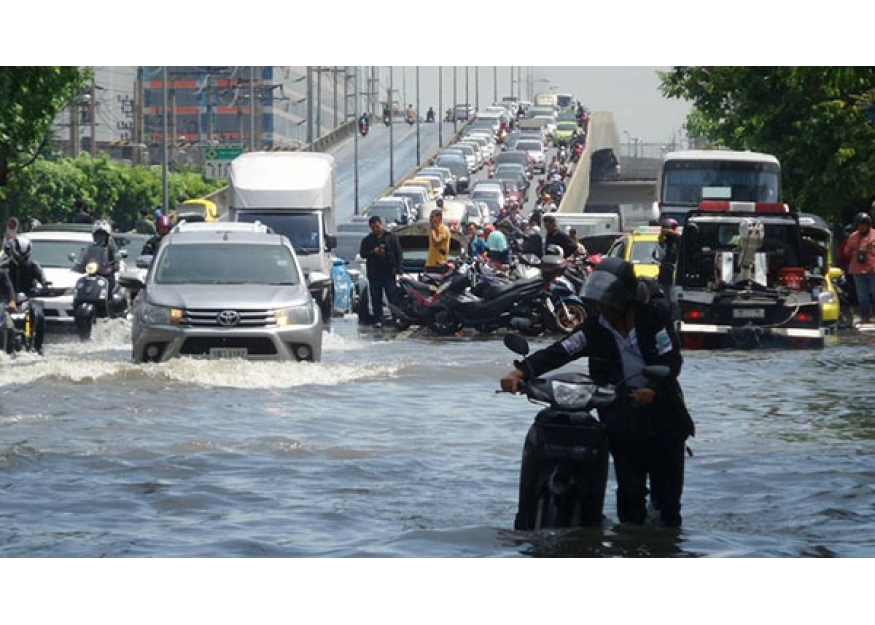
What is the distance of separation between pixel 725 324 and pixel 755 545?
48.0 ft

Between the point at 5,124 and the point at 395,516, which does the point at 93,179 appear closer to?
the point at 5,124

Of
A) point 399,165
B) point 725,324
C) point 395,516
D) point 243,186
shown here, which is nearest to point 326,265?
point 243,186

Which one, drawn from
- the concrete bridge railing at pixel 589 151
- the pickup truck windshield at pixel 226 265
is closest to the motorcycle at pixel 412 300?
the pickup truck windshield at pixel 226 265

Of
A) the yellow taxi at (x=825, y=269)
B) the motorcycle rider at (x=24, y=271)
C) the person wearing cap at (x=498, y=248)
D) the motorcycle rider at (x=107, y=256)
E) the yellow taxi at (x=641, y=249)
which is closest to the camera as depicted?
the motorcycle rider at (x=24, y=271)

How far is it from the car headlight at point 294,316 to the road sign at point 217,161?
48862 millimetres

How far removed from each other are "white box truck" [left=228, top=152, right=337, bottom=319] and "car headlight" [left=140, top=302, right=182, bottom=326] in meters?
12.6

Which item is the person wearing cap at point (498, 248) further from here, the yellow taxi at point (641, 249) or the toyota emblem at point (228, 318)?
the toyota emblem at point (228, 318)

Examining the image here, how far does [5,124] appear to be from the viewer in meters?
30.8

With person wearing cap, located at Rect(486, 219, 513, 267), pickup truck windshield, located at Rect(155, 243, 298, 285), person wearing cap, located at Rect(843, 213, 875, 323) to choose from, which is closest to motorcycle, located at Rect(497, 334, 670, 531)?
pickup truck windshield, located at Rect(155, 243, 298, 285)

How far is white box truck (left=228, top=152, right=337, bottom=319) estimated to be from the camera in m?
33.0

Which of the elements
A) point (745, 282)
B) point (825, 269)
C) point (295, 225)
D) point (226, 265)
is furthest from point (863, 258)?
point (226, 265)

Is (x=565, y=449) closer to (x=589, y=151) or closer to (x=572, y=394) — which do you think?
(x=572, y=394)

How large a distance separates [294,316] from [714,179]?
72.2ft

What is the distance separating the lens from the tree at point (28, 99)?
30.9 meters
